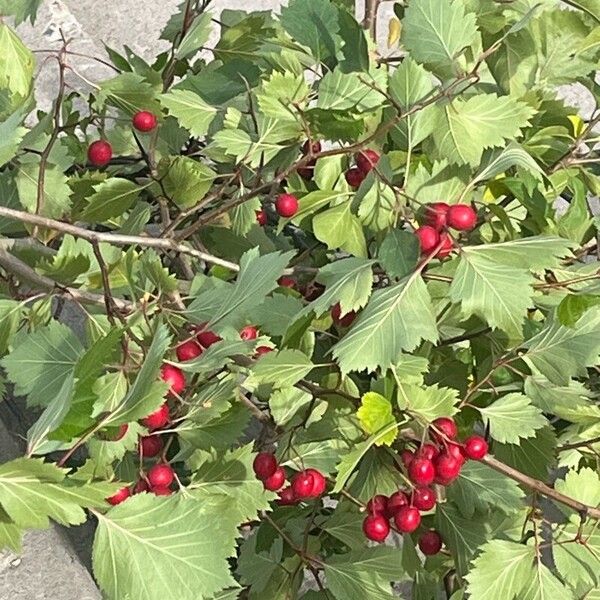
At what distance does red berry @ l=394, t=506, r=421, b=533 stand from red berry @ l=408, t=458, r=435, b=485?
0.04 meters

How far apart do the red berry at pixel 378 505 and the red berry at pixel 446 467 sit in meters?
0.09

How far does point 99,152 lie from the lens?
0.89 meters

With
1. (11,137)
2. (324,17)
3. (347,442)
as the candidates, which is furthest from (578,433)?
(11,137)

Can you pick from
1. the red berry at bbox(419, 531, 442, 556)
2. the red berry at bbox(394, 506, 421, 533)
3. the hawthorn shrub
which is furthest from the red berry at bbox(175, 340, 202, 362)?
the red berry at bbox(419, 531, 442, 556)

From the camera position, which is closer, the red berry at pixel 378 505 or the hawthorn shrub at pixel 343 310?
the hawthorn shrub at pixel 343 310

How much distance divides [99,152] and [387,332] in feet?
1.35

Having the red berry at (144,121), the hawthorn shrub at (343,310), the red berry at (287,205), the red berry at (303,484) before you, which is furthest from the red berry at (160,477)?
the red berry at (144,121)

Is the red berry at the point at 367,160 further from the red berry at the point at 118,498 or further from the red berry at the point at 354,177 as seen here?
the red berry at the point at 118,498

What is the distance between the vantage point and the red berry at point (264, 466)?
0.72 m

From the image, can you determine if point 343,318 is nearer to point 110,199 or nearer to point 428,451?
point 428,451

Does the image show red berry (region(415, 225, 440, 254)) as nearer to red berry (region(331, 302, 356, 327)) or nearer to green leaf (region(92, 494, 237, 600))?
red berry (region(331, 302, 356, 327))

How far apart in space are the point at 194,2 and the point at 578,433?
576 millimetres

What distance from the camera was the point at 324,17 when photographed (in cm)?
76

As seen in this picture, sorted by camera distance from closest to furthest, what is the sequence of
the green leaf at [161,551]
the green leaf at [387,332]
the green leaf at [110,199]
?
the green leaf at [161,551] < the green leaf at [387,332] < the green leaf at [110,199]
